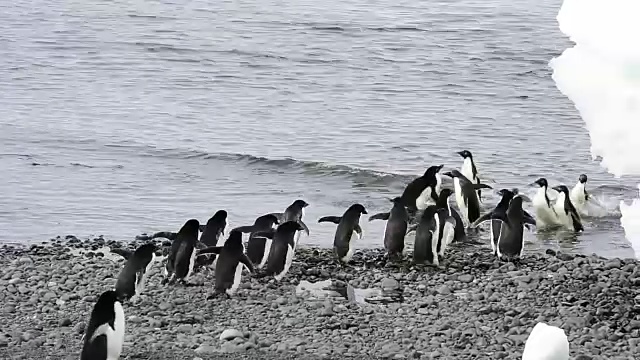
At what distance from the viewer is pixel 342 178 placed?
49.8ft

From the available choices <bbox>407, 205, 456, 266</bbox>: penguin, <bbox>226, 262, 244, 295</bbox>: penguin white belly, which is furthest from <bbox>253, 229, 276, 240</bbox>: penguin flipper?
<bbox>407, 205, 456, 266</bbox>: penguin

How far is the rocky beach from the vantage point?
8.11 m

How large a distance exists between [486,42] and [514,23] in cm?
298

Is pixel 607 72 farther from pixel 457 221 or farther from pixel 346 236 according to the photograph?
pixel 457 221

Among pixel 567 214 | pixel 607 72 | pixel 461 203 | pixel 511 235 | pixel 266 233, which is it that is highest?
pixel 607 72

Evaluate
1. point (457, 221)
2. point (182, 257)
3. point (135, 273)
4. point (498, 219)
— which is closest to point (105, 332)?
point (135, 273)

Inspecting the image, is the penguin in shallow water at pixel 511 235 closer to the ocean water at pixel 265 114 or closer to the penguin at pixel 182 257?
the ocean water at pixel 265 114

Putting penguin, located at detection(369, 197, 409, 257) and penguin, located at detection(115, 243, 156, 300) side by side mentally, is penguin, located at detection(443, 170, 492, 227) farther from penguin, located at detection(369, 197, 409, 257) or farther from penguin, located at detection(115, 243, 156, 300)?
penguin, located at detection(115, 243, 156, 300)

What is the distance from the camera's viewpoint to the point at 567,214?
12602 millimetres

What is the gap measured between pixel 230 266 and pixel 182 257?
446 millimetres

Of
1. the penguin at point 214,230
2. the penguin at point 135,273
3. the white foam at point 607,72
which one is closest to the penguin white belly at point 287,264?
the penguin at point 214,230

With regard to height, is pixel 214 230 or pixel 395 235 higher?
pixel 214 230

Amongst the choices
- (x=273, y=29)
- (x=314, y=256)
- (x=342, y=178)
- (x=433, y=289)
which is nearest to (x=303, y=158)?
(x=342, y=178)

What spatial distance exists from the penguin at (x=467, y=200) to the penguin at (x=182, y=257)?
3749 millimetres
